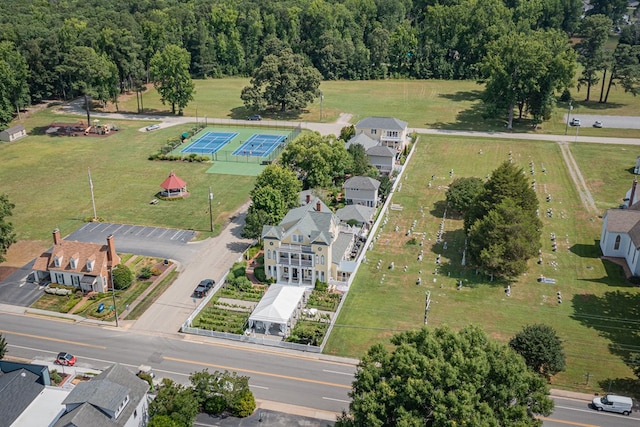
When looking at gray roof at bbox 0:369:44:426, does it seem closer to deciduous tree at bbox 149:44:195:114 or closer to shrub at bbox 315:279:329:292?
shrub at bbox 315:279:329:292

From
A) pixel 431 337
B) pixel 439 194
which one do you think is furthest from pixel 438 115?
pixel 431 337

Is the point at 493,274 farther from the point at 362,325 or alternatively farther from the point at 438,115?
the point at 438,115

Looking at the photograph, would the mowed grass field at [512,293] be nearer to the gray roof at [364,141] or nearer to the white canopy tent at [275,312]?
the white canopy tent at [275,312]

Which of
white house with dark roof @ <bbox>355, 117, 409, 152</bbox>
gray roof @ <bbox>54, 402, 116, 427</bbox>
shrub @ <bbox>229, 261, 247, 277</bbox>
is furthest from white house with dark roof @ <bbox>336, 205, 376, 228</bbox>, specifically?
gray roof @ <bbox>54, 402, 116, 427</bbox>

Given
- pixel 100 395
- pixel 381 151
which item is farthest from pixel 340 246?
pixel 381 151

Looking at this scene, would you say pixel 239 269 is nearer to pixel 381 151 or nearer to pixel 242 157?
pixel 381 151
